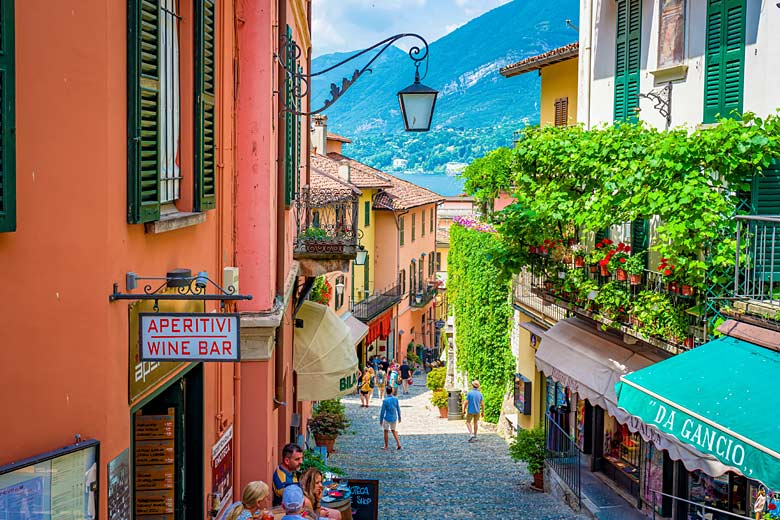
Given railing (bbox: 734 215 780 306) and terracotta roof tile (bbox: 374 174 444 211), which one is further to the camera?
terracotta roof tile (bbox: 374 174 444 211)

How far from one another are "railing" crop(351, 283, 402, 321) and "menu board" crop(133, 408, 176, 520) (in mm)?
36141

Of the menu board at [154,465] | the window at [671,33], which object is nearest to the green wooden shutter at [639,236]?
the window at [671,33]

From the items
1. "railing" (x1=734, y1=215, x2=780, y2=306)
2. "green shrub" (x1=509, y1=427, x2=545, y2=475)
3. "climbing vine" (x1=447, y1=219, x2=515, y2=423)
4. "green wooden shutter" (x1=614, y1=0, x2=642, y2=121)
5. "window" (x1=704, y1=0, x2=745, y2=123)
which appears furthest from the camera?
"climbing vine" (x1=447, y1=219, x2=515, y2=423)

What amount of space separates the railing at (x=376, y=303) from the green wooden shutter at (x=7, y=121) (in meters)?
39.3

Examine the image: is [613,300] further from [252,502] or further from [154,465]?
[154,465]

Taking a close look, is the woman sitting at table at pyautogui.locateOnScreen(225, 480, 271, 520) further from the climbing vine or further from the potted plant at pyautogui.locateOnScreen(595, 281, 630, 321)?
the climbing vine

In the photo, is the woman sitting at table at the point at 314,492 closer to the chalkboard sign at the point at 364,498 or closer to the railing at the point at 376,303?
the chalkboard sign at the point at 364,498

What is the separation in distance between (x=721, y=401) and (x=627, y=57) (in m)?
7.99

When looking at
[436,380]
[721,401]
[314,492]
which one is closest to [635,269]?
[721,401]

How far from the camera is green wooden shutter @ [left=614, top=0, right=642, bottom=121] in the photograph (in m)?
14.9

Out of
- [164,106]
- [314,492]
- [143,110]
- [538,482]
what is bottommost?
[538,482]

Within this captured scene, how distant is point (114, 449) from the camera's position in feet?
16.4

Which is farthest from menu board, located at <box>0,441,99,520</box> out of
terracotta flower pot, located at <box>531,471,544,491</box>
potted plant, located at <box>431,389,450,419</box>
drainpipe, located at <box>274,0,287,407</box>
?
potted plant, located at <box>431,389,450,419</box>

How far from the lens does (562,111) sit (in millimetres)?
23594
